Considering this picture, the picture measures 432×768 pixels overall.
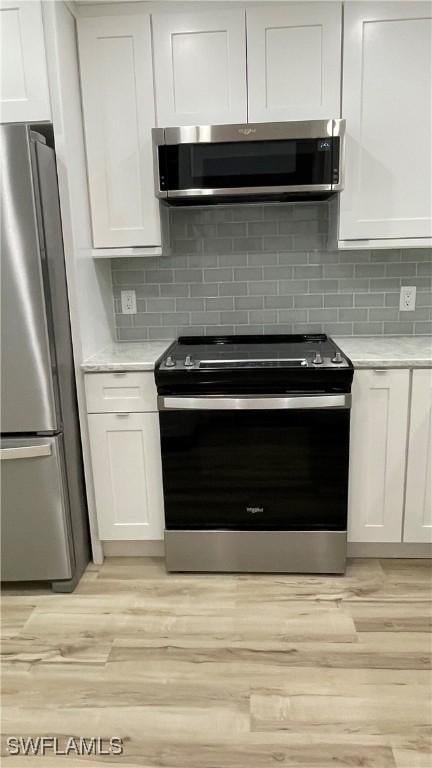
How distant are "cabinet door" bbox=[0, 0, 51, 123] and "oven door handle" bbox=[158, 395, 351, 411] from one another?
1.22 m

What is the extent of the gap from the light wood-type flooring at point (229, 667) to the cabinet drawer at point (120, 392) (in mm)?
769

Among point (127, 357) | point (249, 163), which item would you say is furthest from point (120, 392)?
point (249, 163)

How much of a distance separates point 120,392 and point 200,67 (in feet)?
4.61

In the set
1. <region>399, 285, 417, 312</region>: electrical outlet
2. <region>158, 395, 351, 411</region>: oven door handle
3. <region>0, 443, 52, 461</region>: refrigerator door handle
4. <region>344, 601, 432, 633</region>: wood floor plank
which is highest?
<region>399, 285, 417, 312</region>: electrical outlet

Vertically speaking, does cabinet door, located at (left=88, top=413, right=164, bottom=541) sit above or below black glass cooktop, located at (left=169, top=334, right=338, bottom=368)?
below

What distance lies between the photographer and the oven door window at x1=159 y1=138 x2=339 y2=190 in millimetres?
2146

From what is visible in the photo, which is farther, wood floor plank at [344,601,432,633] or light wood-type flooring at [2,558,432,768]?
wood floor plank at [344,601,432,633]

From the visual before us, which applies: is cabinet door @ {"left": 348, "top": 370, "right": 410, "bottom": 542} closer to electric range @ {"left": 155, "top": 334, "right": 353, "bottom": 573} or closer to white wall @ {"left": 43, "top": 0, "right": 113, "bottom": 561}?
electric range @ {"left": 155, "top": 334, "right": 353, "bottom": 573}

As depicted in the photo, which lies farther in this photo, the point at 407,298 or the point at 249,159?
the point at 407,298

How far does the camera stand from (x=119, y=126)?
2277mm

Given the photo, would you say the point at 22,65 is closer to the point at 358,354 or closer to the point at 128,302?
the point at 128,302

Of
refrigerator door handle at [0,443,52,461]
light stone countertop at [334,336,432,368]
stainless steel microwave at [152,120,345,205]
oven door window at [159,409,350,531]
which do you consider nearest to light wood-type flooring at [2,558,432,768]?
oven door window at [159,409,350,531]

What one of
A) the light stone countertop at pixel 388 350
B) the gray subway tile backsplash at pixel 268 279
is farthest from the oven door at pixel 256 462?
the gray subway tile backsplash at pixel 268 279

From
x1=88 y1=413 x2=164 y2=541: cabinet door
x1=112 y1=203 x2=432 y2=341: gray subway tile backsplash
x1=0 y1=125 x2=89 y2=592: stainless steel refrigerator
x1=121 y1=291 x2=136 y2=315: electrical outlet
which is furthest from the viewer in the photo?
x1=121 y1=291 x2=136 y2=315: electrical outlet
